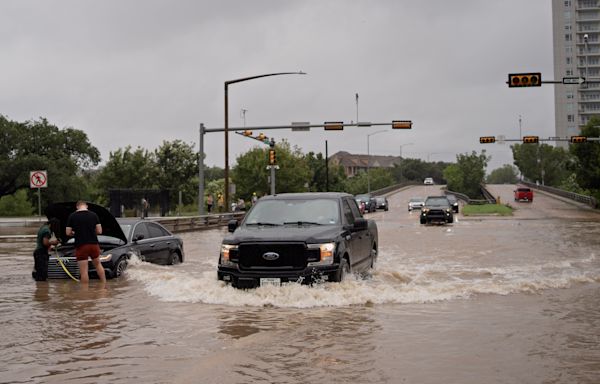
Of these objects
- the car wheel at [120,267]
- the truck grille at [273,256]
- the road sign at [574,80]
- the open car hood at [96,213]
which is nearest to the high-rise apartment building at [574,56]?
the road sign at [574,80]

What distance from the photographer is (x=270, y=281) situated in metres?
10.5

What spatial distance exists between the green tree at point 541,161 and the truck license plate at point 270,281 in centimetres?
13462

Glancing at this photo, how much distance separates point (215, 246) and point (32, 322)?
1536 centimetres

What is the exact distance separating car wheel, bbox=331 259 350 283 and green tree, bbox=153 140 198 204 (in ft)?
232

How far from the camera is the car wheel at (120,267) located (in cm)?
1407

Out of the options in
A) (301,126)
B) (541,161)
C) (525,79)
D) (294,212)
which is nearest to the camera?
(294,212)

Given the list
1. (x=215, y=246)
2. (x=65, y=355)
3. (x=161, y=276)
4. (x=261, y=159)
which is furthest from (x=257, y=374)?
(x=261, y=159)

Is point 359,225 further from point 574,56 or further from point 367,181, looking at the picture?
point 574,56

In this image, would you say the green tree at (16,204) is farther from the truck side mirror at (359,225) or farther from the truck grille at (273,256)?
the truck grille at (273,256)

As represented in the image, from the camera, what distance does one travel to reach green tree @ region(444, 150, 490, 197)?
12338 centimetres

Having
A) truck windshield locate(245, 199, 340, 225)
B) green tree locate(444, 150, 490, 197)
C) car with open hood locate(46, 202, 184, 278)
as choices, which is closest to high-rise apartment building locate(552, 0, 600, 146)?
green tree locate(444, 150, 490, 197)

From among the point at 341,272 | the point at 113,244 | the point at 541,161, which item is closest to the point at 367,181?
the point at 541,161

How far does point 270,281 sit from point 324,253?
91 centimetres

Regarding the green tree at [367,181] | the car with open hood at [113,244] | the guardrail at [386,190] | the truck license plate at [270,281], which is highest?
the green tree at [367,181]
